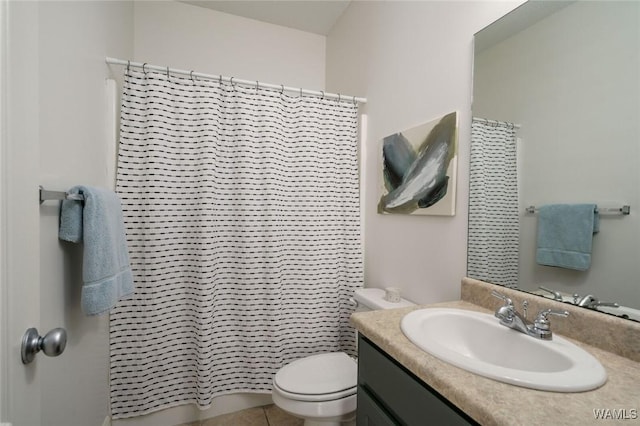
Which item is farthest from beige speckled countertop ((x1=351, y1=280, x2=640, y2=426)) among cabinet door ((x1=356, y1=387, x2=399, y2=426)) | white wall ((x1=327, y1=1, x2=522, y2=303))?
white wall ((x1=327, y1=1, x2=522, y2=303))

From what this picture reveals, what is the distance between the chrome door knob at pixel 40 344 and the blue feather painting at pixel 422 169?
133cm

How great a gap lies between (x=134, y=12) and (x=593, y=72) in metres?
2.65

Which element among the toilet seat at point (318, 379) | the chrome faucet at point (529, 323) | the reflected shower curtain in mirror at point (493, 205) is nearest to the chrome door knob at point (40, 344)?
the toilet seat at point (318, 379)

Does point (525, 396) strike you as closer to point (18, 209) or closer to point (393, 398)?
point (393, 398)

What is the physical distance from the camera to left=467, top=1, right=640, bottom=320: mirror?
750 mm

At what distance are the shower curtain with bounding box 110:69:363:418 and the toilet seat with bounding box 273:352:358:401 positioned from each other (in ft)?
1.14

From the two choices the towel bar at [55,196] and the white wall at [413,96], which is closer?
the towel bar at [55,196]

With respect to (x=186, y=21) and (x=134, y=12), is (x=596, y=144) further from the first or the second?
(x=134, y=12)

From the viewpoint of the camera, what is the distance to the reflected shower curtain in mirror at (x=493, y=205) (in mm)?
1043

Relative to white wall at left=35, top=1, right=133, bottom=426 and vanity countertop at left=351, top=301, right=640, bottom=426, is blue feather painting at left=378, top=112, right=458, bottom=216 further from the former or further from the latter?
white wall at left=35, top=1, right=133, bottom=426

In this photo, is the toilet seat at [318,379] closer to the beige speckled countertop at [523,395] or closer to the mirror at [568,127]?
the beige speckled countertop at [523,395]

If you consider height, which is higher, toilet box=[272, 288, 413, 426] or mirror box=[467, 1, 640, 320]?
mirror box=[467, 1, 640, 320]

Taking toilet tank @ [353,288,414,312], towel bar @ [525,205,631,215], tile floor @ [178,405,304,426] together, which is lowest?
tile floor @ [178,405,304,426]

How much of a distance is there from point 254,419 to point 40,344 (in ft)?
5.01
